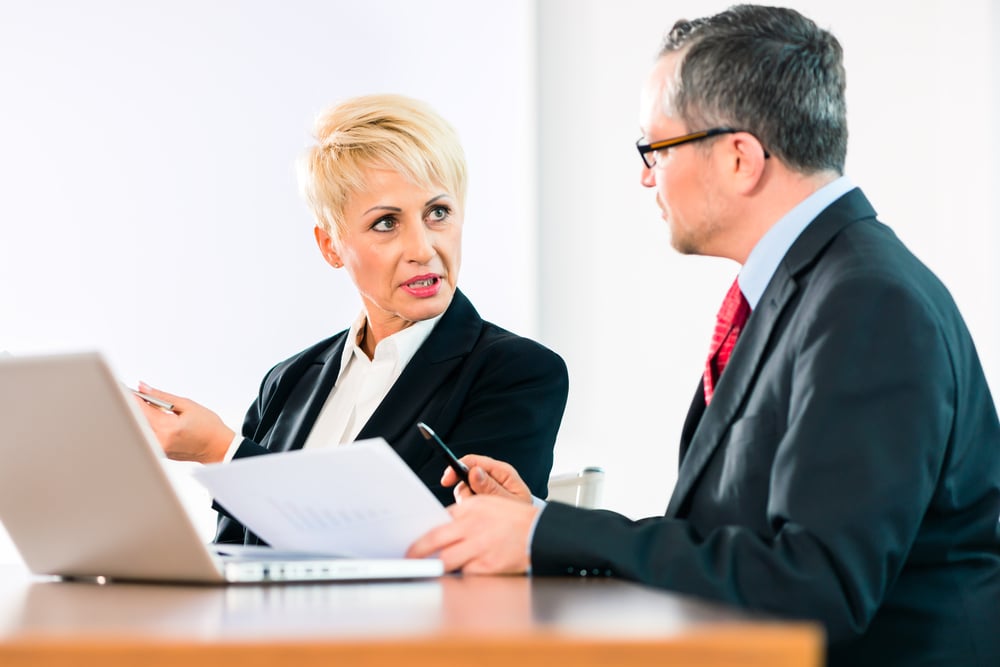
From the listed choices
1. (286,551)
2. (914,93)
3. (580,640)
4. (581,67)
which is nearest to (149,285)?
(581,67)

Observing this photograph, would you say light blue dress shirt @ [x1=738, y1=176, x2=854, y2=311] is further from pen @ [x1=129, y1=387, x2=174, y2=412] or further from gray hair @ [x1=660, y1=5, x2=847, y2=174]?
pen @ [x1=129, y1=387, x2=174, y2=412]

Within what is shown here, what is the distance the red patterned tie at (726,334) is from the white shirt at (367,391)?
0.77 m

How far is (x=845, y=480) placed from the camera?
124 cm

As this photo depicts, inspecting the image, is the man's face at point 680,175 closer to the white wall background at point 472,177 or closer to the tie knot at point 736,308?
the tie knot at point 736,308

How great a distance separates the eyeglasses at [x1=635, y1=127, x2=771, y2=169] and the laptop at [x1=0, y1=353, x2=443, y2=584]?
2.37 ft

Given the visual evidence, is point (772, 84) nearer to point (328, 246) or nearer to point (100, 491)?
point (100, 491)

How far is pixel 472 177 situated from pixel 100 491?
250 centimetres

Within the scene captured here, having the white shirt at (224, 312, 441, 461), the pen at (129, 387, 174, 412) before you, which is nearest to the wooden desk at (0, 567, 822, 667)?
the pen at (129, 387, 174, 412)

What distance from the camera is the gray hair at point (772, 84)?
5.34 feet

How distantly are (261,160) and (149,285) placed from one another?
48 centimetres

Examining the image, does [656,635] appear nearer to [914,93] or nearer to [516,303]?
[516,303]

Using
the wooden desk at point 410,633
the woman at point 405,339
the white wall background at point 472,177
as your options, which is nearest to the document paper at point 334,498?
the wooden desk at point 410,633

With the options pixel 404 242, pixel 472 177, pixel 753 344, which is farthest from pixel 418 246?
pixel 472 177

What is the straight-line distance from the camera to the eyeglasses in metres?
1.64
